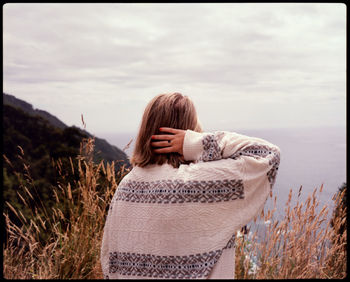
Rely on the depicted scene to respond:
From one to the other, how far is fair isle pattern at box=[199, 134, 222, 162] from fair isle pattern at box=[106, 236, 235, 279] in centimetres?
38

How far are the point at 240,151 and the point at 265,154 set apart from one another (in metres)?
0.11

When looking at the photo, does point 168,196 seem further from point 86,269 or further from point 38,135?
point 38,135

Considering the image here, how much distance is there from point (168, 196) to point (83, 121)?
1.22m

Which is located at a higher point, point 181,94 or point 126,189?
point 181,94

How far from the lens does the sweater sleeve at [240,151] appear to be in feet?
5.09

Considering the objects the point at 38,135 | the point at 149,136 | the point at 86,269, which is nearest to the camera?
the point at 149,136

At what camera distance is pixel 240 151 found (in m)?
1.59

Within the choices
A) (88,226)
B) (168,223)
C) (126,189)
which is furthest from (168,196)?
(88,226)

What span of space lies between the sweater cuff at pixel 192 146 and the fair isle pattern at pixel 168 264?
0.41m

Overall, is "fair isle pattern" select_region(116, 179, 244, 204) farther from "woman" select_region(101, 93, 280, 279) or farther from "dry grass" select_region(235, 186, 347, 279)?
"dry grass" select_region(235, 186, 347, 279)

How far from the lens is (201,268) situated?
1552 millimetres

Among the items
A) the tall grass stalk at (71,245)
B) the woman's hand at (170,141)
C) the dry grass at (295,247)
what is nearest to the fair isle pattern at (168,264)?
the woman's hand at (170,141)

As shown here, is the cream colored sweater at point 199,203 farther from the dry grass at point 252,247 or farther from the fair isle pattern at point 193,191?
the dry grass at point 252,247

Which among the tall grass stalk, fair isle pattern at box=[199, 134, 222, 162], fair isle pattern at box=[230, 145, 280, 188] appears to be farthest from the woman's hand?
the tall grass stalk
